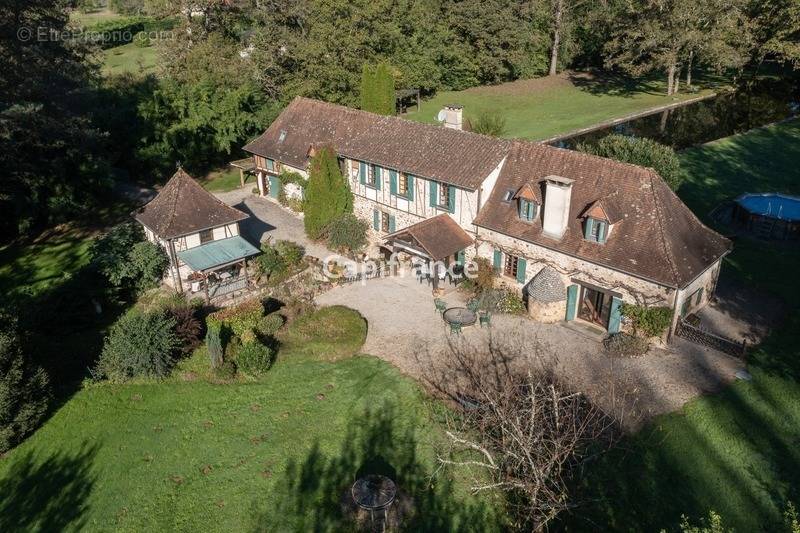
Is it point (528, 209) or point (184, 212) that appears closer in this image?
point (528, 209)

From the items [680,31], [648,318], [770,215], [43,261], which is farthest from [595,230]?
[680,31]

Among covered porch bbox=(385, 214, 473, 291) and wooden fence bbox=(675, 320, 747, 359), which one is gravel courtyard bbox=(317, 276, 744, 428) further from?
covered porch bbox=(385, 214, 473, 291)

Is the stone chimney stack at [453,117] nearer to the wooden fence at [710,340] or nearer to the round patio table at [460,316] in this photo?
the round patio table at [460,316]

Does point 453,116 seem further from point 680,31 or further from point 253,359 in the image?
point 680,31

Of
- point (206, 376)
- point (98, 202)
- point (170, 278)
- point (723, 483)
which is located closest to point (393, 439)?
point (206, 376)

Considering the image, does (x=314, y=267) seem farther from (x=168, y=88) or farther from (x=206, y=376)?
(x=168, y=88)

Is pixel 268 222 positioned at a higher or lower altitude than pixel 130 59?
lower

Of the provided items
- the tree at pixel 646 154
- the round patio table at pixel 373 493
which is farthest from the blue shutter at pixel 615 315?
the tree at pixel 646 154

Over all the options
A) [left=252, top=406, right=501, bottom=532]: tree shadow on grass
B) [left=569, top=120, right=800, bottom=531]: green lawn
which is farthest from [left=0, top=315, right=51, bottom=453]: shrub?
[left=569, top=120, right=800, bottom=531]: green lawn
